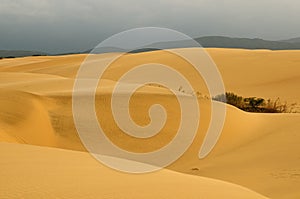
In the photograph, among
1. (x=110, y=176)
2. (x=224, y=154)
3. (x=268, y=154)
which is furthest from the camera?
(x=224, y=154)

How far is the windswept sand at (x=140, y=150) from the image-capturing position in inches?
173

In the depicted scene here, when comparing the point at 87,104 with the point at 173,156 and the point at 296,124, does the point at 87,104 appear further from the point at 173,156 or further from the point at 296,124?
the point at 296,124

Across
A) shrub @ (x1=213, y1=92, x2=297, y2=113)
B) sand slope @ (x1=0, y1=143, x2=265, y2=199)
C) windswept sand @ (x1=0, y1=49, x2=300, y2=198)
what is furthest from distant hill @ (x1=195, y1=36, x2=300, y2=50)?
sand slope @ (x1=0, y1=143, x2=265, y2=199)

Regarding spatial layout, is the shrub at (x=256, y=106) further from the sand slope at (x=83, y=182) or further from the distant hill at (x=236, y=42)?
the distant hill at (x=236, y=42)

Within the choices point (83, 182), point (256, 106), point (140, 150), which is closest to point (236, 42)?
point (256, 106)

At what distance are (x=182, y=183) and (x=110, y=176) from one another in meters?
0.83

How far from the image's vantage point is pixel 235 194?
4680 millimetres

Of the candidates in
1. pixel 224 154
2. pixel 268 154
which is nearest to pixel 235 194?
pixel 268 154

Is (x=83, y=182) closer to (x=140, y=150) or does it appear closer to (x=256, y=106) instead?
(x=140, y=150)

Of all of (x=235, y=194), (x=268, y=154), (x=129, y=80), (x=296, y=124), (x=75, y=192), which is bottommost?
(x=75, y=192)

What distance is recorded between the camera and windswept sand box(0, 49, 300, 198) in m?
4.41

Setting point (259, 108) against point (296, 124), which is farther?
point (259, 108)

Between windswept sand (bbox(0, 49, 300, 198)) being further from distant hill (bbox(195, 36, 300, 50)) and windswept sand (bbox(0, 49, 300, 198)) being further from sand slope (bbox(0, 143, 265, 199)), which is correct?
distant hill (bbox(195, 36, 300, 50))

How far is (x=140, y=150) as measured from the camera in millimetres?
10062
